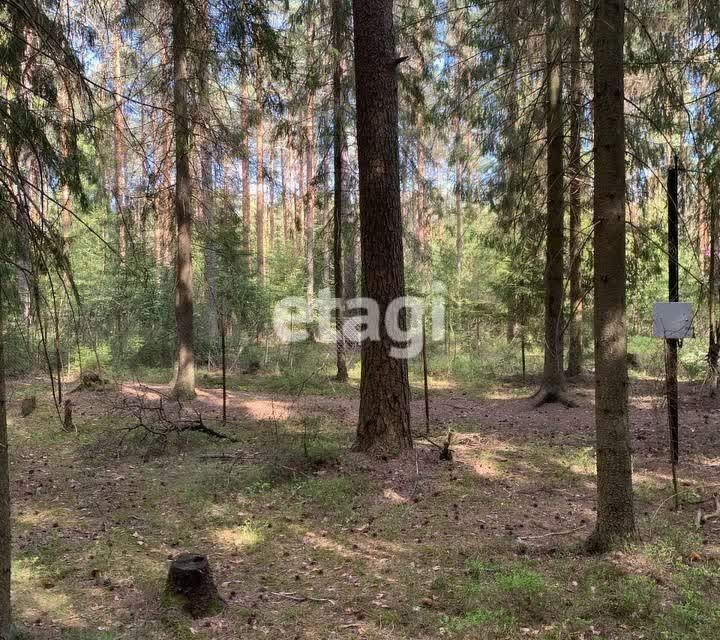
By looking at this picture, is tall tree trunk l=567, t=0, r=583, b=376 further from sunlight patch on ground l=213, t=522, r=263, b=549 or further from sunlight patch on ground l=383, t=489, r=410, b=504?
sunlight patch on ground l=213, t=522, r=263, b=549

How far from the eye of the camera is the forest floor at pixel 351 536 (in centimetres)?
323

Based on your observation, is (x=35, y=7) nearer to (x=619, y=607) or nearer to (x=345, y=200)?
(x=619, y=607)

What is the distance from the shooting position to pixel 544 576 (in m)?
3.60

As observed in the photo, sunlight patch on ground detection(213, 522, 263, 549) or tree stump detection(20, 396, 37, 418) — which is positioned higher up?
tree stump detection(20, 396, 37, 418)

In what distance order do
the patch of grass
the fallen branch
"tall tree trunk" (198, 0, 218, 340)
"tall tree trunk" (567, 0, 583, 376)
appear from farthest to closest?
"tall tree trunk" (198, 0, 218, 340) → the fallen branch → "tall tree trunk" (567, 0, 583, 376) → the patch of grass

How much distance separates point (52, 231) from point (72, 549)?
303cm

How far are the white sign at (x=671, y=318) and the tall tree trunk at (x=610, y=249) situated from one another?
159cm

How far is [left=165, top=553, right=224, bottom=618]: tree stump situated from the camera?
3389 mm

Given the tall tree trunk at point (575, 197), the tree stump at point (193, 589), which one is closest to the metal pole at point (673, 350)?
the tall tree trunk at point (575, 197)

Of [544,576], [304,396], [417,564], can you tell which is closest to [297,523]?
[417,564]

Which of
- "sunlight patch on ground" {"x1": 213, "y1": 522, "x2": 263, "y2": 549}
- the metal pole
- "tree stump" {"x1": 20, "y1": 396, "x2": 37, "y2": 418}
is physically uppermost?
the metal pole

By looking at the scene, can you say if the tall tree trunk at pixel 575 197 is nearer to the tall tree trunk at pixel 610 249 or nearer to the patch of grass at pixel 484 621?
the tall tree trunk at pixel 610 249

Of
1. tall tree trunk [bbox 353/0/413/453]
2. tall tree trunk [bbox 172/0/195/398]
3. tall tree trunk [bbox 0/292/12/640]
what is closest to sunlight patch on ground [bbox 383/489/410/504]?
tall tree trunk [bbox 353/0/413/453]

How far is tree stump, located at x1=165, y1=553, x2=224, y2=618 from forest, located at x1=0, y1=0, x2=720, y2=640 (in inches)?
0.9
